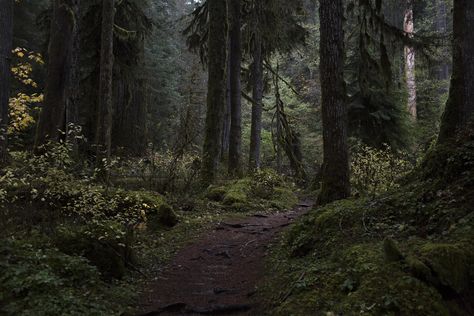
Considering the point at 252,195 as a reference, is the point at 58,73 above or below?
above

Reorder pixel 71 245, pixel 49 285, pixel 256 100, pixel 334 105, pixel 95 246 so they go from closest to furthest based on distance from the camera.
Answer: pixel 49 285, pixel 71 245, pixel 95 246, pixel 334 105, pixel 256 100

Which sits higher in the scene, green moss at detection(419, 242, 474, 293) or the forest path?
green moss at detection(419, 242, 474, 293)

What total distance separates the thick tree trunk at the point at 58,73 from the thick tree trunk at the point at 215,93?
5015 millimetres

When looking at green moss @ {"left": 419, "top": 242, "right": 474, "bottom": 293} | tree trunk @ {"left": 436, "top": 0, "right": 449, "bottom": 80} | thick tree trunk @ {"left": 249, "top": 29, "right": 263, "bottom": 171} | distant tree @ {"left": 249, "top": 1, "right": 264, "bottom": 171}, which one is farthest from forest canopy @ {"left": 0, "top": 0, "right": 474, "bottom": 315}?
tree trunk @ {"left": 436, "top": 0, "right": 449, "bottom": 80}

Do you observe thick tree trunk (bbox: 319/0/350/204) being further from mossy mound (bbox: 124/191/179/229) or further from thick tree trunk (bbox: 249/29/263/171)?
thick tree trunk (bbox: 249/29/263/171)

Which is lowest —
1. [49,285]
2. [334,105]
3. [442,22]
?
[49,285]

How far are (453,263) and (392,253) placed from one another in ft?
1.92

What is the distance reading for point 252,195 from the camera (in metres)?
15.3

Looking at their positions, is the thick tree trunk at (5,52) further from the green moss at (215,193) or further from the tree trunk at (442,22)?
the tree trunk at (442,22)

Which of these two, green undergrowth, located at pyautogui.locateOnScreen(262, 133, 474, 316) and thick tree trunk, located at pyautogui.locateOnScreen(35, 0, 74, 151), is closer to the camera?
green undergrowth, located at pyautogui.locateOnScreen(262, 133, 474, 316)

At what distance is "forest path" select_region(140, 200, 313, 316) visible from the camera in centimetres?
595

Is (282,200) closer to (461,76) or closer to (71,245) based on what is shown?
(461,76)

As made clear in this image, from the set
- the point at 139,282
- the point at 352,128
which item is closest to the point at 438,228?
the point at 139,282

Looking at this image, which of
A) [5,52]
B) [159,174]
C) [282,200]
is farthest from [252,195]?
[5,52]
